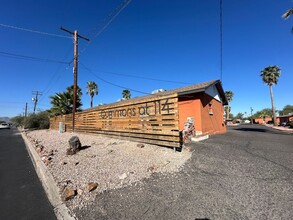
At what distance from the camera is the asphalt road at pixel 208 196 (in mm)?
2826

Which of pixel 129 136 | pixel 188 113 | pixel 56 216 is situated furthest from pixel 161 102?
pixel 188 113

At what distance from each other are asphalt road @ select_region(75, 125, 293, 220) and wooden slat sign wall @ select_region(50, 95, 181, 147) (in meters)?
1.90

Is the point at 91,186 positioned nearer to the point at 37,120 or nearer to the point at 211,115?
the point at 211,115

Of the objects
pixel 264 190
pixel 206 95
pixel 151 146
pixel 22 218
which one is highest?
pixel 206 95

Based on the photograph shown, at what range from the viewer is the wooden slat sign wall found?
20.7 ft

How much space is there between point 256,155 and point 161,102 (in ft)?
12.6

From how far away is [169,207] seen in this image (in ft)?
9.93

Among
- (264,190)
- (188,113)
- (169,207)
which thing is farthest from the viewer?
(188,113)

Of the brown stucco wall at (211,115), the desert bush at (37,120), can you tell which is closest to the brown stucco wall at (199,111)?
the brown stucco wall at (211,115)

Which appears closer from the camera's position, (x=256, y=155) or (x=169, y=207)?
(x=169, y=207)

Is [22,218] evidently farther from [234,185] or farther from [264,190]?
[264,190]

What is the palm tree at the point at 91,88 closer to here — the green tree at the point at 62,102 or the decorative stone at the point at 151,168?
the green tree at the point at 62,102

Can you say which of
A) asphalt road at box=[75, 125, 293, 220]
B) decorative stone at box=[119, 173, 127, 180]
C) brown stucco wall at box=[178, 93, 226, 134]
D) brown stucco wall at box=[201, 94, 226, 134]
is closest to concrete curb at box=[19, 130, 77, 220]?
asphalt road at box=[75, 125, 293, 220]

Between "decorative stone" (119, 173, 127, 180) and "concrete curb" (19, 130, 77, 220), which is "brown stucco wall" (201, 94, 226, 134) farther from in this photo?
"concrete curb" (19, 130, 77, 220)
